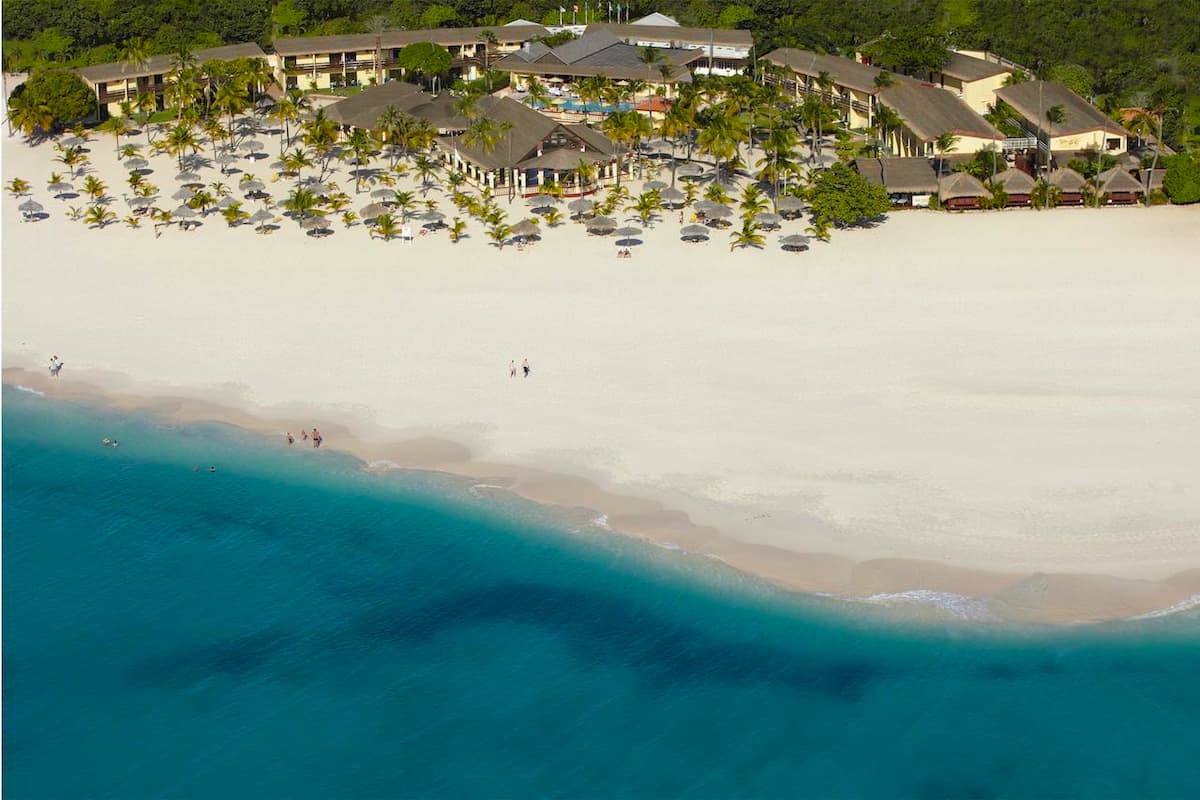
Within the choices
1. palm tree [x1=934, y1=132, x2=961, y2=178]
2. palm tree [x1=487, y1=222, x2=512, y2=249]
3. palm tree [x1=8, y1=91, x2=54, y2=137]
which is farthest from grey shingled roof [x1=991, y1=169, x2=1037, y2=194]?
palm tree [x1=8, y1=91, x2=54, y2=137]

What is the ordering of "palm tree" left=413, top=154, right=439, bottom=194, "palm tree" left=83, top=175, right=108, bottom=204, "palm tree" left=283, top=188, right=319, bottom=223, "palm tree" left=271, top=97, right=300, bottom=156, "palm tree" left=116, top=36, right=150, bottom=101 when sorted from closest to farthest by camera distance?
1. "palm tree" left=283, top=188, right=319, bottom=223
2. "palm tree" left=83, top=175, right=108, bottom=204
3. "palm tree" left=413, top=154, right=439, bottom=194
4. "palm tree" left=271, top=97, right=300, bottom=156
5. "palm tree" left=116, top=36, right=150, bottom=101

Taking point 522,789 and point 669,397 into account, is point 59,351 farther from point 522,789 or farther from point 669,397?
point 522,789

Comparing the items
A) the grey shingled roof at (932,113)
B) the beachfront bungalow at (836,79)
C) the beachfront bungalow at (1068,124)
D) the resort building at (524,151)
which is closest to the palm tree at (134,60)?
the resort building at (524,151)

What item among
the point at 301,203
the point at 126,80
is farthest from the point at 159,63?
the point at 301,203

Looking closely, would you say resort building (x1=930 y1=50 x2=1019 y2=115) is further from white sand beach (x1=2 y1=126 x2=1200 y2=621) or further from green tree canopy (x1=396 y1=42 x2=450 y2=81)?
green tree canopy (x1=396 y1=42 x2=450 y2=81)

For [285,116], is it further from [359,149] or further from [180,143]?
[359,149]

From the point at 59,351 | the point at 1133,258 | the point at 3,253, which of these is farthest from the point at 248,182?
the point at 1133,258

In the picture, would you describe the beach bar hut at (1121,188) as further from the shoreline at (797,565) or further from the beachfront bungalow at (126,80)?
the beachfront bungalow at (126,80)
